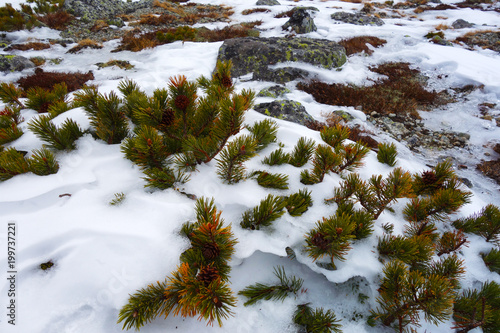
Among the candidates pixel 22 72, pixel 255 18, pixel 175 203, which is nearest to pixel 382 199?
pixel 175 203

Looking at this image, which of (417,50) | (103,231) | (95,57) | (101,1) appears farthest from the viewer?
(101,1)

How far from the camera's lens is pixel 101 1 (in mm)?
15836

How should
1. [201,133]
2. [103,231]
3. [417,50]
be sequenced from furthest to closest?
1. [417,50]
2. [201,133]
3. [103,231]

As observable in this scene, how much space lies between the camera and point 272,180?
2.18 meters

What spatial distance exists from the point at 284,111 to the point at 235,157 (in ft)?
9.14

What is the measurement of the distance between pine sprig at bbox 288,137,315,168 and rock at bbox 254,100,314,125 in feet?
5.79

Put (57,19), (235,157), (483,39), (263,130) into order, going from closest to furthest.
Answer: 1. (235,157)
2. (263,130)
3. (483,39)
4. (57,19)

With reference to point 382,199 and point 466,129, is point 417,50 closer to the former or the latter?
point 466,129

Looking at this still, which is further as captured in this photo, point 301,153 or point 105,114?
point 301,153

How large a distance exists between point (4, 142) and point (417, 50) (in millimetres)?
13374

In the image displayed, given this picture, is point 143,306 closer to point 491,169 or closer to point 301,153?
point 301,153

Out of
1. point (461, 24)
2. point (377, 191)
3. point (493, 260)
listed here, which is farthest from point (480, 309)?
point (461, 24)

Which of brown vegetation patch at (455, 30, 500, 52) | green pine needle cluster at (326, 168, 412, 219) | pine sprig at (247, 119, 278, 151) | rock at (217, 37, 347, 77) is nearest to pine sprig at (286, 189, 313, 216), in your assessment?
green pine needle cluster at (326, 168, 412, 219)

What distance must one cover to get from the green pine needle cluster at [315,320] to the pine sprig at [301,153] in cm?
142
